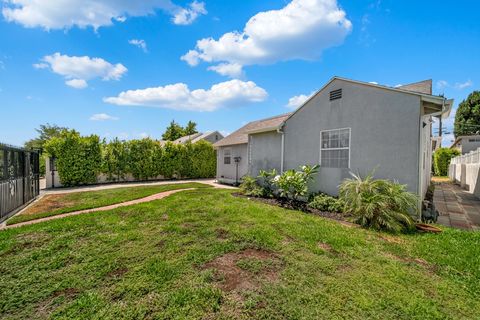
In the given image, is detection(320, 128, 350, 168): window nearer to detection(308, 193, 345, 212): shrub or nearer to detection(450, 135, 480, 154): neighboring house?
detection(308, 193, 345, 212): shrub

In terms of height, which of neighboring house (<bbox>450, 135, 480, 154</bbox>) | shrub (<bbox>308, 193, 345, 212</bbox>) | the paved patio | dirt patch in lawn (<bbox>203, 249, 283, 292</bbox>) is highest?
neighboring house (<bbox>450, 135, 480, 154</bbox>)

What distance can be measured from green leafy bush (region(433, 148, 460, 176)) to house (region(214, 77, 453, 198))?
2062 centimetres

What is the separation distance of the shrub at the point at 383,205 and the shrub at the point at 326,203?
1.04 meters

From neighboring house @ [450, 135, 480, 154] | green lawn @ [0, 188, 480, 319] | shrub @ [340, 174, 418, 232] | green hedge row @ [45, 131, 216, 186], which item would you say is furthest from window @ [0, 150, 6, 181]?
neighboring house @ [450, 135, 480, 154]

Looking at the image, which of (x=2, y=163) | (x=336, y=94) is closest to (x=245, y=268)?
(x=336, y=94)

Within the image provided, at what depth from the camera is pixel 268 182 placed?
33.7ft

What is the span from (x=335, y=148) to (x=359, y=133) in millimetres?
972

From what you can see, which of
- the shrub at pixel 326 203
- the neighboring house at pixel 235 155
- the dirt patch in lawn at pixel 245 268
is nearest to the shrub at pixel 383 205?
the shrub at pixel 326 203

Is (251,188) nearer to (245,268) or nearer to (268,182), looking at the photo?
(268,182)

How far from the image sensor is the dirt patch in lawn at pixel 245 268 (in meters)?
3.01

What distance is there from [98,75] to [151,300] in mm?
15545

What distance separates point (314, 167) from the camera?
798cm

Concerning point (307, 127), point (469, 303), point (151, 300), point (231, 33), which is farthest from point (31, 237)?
point (231, 33)

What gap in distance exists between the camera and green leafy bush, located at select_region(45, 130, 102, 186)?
13477 millimetres
